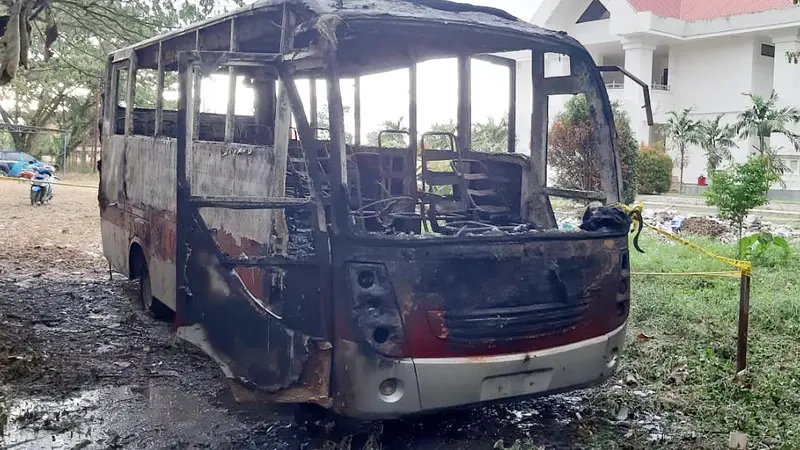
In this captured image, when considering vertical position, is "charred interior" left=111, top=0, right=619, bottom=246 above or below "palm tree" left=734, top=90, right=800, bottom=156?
below

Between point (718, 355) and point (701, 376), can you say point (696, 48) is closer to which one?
point (718, 355)

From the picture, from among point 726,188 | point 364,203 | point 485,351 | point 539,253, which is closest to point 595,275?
point 539,253

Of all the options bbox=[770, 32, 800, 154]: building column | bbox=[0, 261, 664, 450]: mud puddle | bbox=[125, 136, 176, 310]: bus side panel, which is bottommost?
bbox=[0, 261, 664, 450]: mud puddle

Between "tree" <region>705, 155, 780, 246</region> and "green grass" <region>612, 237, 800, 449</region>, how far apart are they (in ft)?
8.61

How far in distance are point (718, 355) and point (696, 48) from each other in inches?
1176

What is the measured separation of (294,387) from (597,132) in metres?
2.64

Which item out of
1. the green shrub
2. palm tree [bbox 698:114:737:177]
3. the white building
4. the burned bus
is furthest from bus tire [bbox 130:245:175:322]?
palm tree [bbox 698:114:737:177]

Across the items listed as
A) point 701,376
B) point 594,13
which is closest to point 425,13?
point 701,376

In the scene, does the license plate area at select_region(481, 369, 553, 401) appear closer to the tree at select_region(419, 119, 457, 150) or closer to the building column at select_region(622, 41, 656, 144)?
the tree at select_region(419, 119, 457, 150)

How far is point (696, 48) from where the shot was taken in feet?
108

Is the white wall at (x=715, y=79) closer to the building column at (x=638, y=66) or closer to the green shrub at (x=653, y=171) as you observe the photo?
the building column at (x=638, y=66)

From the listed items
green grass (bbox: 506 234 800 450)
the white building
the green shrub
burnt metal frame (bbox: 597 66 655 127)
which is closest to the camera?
green grass (bbox: 506 234 800 450)

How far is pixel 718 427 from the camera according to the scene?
4.85m

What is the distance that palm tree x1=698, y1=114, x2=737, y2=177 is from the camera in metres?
30.6
